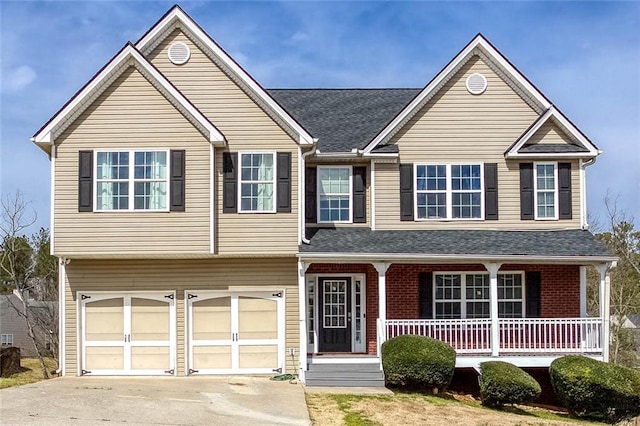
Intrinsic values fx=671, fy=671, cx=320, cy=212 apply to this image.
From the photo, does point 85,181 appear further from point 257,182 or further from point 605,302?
point 605,302

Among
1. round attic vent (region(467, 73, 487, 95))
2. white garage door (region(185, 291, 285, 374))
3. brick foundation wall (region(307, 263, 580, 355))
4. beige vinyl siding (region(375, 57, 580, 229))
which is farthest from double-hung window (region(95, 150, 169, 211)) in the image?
round attic vent (region(467, 73, 487, 95))

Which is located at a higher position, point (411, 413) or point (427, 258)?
point (427, 258)

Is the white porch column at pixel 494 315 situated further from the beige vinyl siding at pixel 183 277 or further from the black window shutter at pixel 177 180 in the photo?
the black window shutter at pixel 177 180

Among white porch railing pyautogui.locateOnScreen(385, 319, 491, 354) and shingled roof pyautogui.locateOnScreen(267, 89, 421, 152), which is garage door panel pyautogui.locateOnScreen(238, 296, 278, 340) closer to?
white porch railing pyautogui.locateOnScreen(385, 319, 491, 354)

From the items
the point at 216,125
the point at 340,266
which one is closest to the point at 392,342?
the point at 340,266

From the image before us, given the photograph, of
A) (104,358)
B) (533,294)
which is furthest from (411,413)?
(104,358)

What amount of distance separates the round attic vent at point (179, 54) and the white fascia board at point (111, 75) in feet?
4.63

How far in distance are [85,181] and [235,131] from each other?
158 inches

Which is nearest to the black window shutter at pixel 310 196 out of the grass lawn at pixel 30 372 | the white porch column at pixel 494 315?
the white porch column at pixel 494 315

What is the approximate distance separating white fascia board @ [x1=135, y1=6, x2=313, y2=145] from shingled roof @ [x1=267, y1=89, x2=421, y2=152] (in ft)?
5.69

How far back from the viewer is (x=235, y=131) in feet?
58.0

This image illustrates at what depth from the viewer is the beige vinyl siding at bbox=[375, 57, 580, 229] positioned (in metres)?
18.9

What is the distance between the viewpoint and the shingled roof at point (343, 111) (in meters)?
19.9

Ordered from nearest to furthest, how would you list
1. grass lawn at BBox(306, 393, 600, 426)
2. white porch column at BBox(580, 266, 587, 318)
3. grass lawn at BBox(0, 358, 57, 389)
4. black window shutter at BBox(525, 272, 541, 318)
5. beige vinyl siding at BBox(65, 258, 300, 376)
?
1. grass lawn at BBox(306, 393, 600, 426)
2. beige vinyl siding at BBox(65, 258, 300, 376)
3. white porch column at BBox(580, 266, 587, 318)
4. black window shutter at BBox(525, 272, 541, 318)
5. grass lawn at BBox(0, 358, 57, 389)
